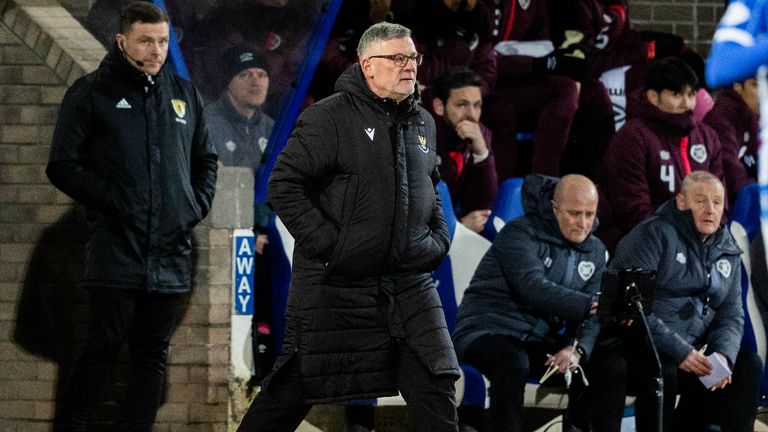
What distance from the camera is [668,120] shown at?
26.6 feet

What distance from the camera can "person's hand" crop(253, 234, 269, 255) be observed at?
7.21 m

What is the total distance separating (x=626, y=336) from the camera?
718 centimetres

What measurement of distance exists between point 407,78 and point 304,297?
0.89 m

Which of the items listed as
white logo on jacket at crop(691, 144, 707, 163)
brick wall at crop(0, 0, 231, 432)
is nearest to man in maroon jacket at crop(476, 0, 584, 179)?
white logo on jacket at crop(691, 144, 707, 163)

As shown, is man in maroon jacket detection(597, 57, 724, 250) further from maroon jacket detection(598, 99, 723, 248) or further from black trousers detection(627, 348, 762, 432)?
black trousers detection(627, 348, 762, 432)

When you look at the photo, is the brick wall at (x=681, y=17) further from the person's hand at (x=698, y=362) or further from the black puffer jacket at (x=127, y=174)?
the black puffer jacket at (x=127, y=174)

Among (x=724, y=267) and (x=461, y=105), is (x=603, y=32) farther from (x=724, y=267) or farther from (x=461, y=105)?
(x=724, y=267)

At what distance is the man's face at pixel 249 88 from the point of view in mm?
7488

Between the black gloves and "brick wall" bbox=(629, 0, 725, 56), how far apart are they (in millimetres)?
1614

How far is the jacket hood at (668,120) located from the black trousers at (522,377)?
5.72 feet

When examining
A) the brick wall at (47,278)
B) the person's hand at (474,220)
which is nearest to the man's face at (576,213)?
the person's hand at (474,220)

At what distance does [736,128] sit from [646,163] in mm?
925

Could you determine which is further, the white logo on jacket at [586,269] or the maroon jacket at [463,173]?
the maroon jacket at [463,173]

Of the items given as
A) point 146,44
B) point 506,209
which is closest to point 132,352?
point 146,44
